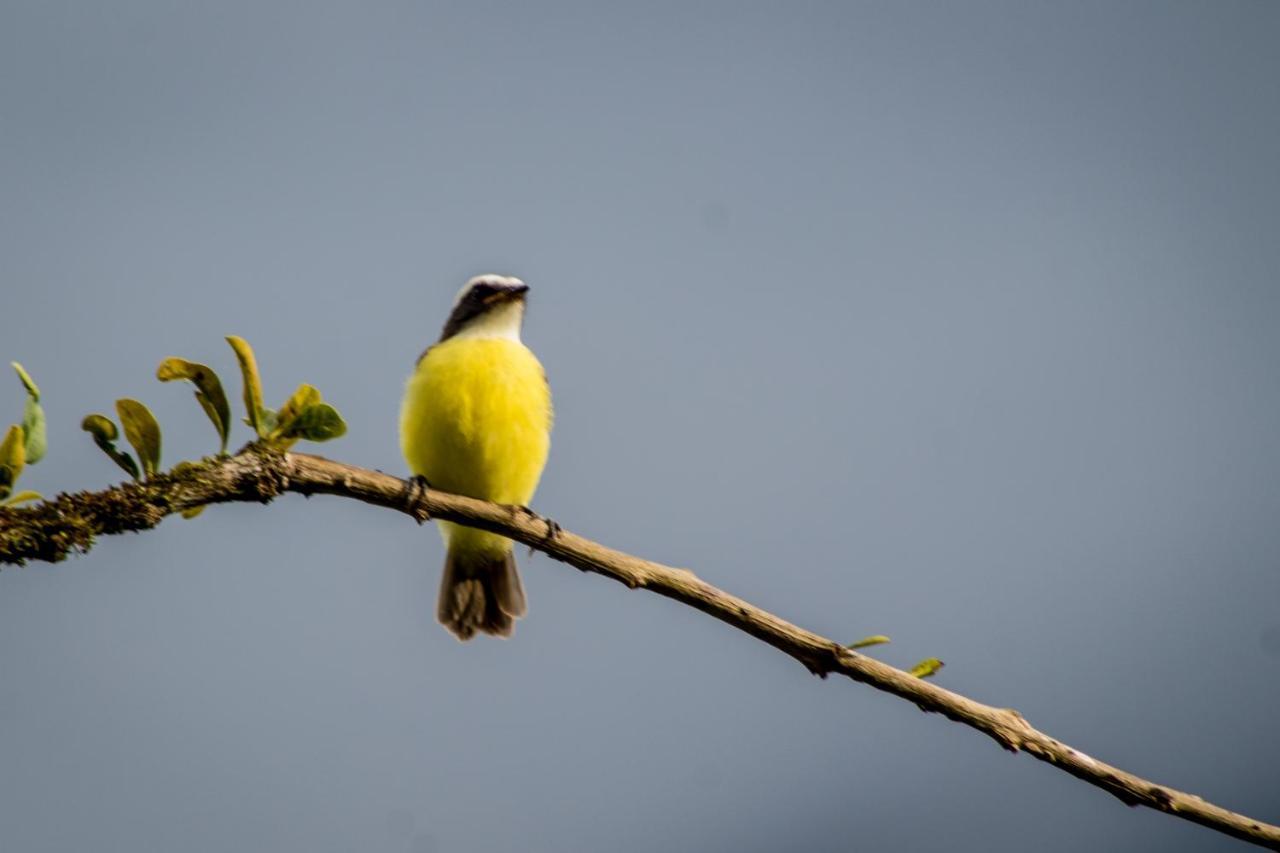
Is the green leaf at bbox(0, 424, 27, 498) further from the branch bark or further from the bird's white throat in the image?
the bird's white throat

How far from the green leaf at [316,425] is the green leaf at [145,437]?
28 centimetres

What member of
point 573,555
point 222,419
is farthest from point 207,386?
point 573,555

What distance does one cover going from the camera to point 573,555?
3082mm

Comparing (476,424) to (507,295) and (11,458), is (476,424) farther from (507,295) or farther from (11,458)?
(11,458)

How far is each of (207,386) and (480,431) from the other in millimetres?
2998

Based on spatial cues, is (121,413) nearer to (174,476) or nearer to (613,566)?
(174,476)

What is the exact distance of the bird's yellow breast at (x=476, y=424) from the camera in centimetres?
604

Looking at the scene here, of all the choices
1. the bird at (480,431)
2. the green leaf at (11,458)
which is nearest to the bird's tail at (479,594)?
the bird at (480,431)

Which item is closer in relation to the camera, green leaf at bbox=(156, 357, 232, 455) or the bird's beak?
green leaf at bbox=(156, 357, 232, 455)

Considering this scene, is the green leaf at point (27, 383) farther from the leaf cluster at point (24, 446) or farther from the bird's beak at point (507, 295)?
the bird's beak at point (507, 295)

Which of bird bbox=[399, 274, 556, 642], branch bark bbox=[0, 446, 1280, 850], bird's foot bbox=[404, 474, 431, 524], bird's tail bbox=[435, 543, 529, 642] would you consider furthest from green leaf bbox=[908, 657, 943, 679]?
bird's tail bbox=[435, 543, 529, 642]

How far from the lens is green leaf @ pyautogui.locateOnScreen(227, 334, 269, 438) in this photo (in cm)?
305

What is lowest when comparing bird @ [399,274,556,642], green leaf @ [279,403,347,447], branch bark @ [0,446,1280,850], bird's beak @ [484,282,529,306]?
branch bark @ [0,446,1280,850]

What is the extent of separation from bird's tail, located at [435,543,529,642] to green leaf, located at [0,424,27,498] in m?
4.10
